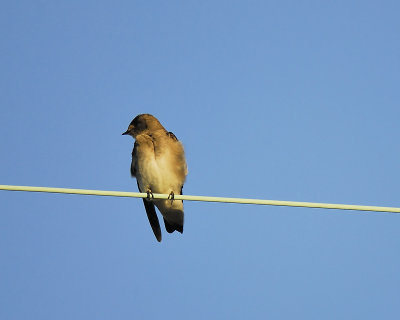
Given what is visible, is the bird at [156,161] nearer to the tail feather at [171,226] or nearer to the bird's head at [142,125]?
the bird's head at [142,125]

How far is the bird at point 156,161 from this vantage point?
873cm

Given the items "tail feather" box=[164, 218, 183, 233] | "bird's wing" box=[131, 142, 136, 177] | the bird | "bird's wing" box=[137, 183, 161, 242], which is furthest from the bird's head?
"tail feather" box=[164, 218, 183, 233]

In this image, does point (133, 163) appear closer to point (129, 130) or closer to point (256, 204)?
point (129, 130)

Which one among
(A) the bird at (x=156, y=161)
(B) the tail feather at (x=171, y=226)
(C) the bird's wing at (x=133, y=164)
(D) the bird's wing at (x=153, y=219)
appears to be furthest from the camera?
(B) the tail feather at (x=171, y=226)

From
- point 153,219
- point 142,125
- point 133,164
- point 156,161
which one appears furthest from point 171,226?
point 142,125

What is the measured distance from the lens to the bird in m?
8.73

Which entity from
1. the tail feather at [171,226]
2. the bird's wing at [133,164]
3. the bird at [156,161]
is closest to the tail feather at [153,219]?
the bird at [156,161]

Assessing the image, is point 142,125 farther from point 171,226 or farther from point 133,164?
point 171,226

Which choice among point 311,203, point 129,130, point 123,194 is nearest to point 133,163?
point 129,130

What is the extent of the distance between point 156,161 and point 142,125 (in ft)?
2.77

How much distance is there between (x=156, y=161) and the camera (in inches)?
343

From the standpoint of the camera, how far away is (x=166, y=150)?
346 inches

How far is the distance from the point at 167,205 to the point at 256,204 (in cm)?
421

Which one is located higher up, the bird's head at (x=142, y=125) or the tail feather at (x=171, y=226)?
the bird's head at (x=142, y=125)
